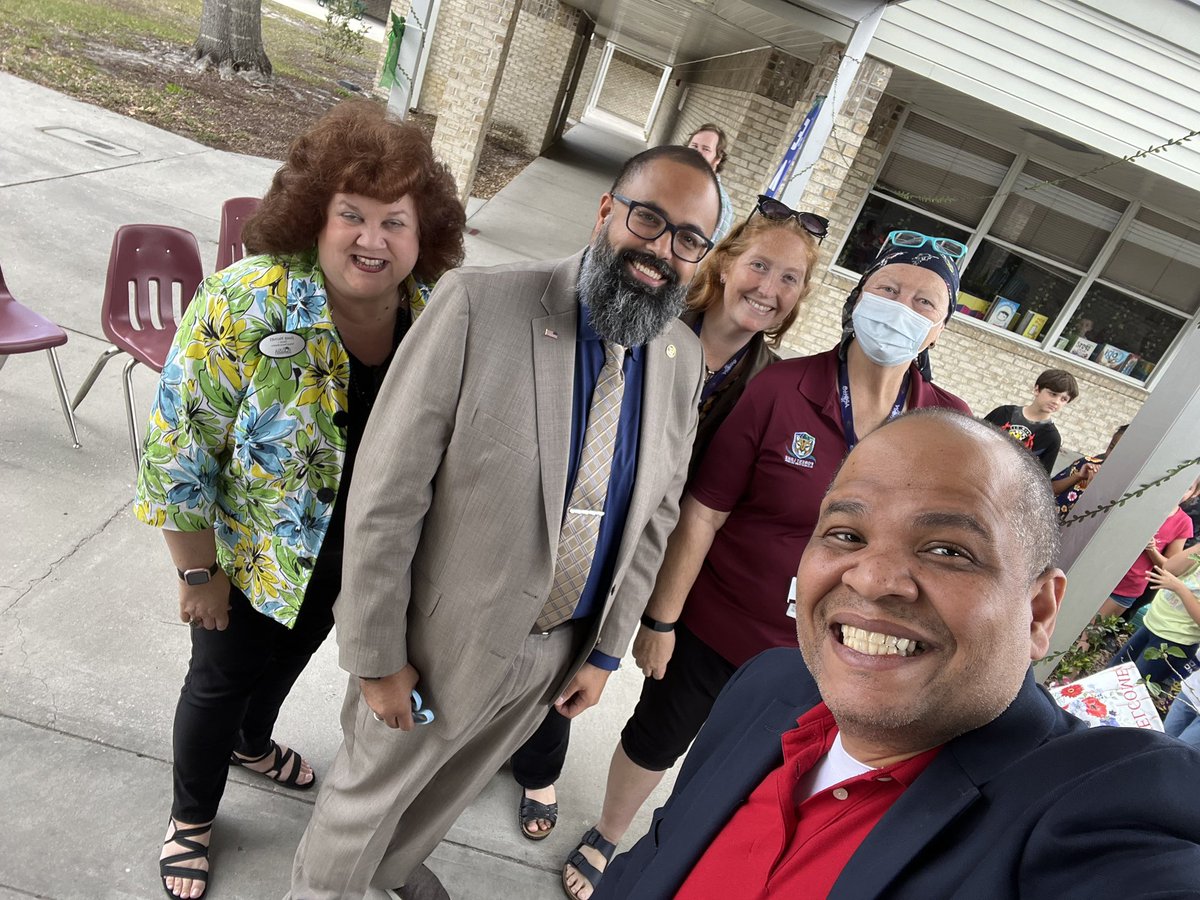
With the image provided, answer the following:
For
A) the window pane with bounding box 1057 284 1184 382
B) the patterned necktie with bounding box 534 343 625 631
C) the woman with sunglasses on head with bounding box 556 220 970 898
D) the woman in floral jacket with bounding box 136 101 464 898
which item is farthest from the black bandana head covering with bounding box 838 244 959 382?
Answer: the window pane with bounding box 1057 284 1184 382

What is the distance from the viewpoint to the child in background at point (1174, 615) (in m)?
3.75

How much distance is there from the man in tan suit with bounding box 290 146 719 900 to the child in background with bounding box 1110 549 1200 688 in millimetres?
3129

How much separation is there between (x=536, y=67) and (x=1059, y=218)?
11367 millimetres

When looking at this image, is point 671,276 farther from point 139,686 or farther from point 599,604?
point 139,686

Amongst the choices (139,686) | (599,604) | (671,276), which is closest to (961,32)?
(671,276)

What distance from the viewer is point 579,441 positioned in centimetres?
178

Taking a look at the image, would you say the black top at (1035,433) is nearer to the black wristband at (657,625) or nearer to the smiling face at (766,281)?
the smiling face at (766,281)

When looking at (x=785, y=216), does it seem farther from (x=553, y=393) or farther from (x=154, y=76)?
(x=154, y=76)

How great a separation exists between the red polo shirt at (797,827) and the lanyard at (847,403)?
1.00m

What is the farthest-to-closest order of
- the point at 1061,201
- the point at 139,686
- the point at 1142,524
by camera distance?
the point at 1061,201 → the point at 139,686 → the point at 1142,524

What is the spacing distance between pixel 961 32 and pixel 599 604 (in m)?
6.89

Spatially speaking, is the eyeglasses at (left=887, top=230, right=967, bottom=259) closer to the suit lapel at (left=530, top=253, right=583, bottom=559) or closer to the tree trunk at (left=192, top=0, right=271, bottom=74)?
the suit lapel at (left=530, top=253, right=583, bottom=559)

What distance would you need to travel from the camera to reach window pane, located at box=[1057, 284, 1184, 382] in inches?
375

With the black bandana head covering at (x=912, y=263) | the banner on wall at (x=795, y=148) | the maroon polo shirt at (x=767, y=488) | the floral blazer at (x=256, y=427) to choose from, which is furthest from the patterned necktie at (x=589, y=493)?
the banner on wall at (x=795, y=148)
